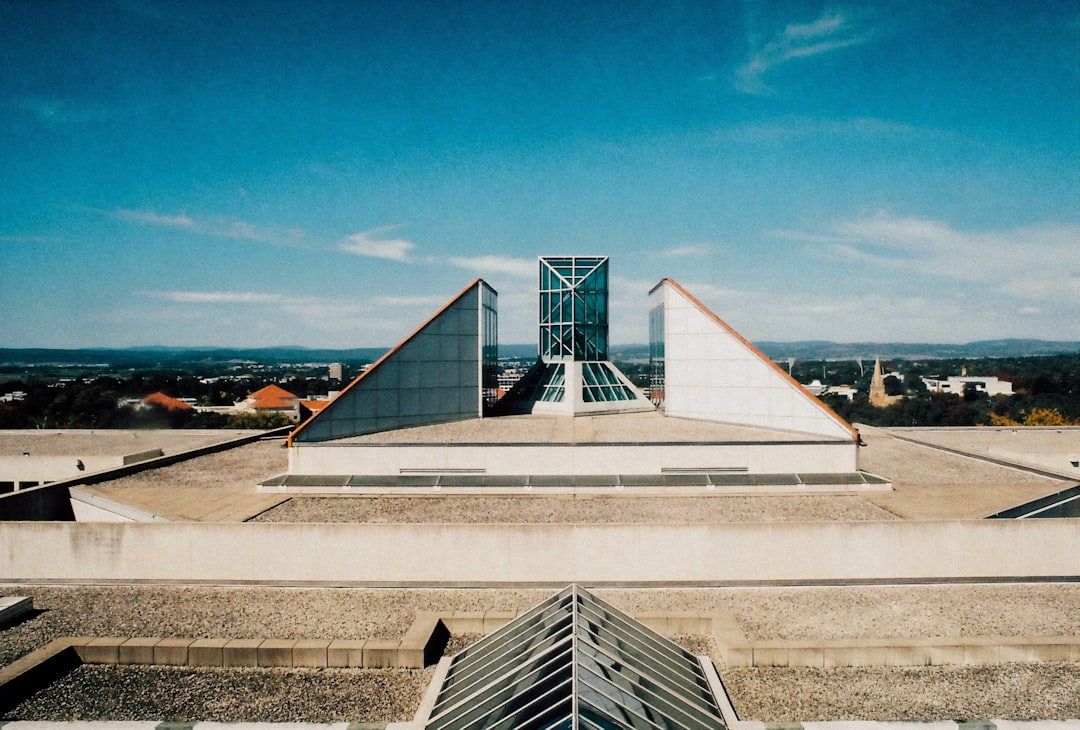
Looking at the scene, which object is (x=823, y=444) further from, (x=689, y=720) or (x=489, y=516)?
(x=689, y=720)

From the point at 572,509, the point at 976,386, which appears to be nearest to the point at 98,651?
the point at 572,509

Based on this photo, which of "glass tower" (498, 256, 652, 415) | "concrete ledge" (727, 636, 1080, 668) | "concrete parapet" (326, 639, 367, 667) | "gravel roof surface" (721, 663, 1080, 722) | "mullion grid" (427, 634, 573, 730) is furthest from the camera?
"glass tower" (498, 256, 652, 415)

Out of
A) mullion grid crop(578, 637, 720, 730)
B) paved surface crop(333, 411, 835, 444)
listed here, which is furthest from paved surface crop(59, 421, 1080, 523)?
mullion grid crop(578, 637, 720, 730)

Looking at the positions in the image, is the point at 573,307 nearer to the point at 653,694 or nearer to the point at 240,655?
the point at 240,655

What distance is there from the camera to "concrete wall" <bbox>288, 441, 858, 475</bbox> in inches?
1013

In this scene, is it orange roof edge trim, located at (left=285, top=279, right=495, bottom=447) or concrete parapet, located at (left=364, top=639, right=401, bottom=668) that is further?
orange roof edge trim, located at (left=285, top=279, right=495, bottom=447)

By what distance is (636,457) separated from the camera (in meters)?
25.8

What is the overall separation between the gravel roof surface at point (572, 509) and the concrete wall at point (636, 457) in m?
2.07

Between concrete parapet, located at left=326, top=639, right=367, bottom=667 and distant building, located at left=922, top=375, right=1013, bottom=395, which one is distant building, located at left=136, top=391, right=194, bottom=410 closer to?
concrete parapet, located at left=326, top=639, right=367, bottom=667

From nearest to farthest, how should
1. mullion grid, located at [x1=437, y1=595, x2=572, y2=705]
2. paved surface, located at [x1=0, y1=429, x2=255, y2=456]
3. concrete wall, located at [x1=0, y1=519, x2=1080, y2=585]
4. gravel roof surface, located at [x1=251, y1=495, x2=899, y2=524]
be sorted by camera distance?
1. mullion grid, located at [x1=437, y1=595, x2=572, y2=705]
2. concrete wall, located at [x1=0, y1=519, x2=1080, y2=585]
3. gravel roof surface, located at [x1=251, y1=495, x2=899, y2=524]
4. paved surface, located at [x1=0, y1=429, x2=255, y2=456]

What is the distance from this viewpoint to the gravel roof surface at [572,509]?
21.1 metres

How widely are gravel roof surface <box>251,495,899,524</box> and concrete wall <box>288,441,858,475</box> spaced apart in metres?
2.07

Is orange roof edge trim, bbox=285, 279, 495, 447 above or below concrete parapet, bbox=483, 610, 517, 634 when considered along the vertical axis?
Answer: above

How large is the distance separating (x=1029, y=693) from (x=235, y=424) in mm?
61525
